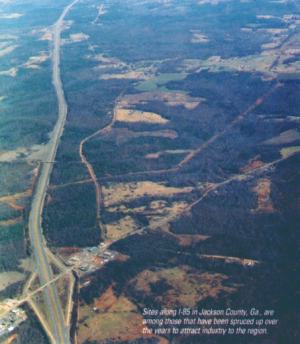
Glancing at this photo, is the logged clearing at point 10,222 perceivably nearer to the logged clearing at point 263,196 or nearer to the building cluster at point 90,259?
the building cluster at point 90,259

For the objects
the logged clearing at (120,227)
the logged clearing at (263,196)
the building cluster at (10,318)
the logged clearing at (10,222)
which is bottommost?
the logged clearing at (263,196)

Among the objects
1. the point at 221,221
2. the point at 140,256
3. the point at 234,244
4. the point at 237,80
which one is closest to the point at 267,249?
the point at 234,244

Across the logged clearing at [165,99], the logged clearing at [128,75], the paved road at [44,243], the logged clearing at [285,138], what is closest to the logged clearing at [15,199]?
the paved road at [44,243]

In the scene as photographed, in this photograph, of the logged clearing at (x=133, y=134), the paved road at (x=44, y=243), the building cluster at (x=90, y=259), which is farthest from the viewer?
the logged clearing at (x=133, y=134)

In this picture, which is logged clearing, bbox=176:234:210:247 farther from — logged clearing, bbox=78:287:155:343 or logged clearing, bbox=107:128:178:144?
logged clearing, bbox=107:128:178:144

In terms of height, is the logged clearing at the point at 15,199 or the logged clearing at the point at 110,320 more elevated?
the logged clearing at the point at 110,320

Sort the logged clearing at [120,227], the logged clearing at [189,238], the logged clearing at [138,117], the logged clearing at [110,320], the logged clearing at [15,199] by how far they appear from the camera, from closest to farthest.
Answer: the logged clearing at [110,320] → the logged clearing at [189,238] → the logged clearing at [120,227] → the logged clearing at [15,199] → the logged clearing at [138,117]

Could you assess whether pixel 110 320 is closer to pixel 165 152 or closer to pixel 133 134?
pixel 165 152
